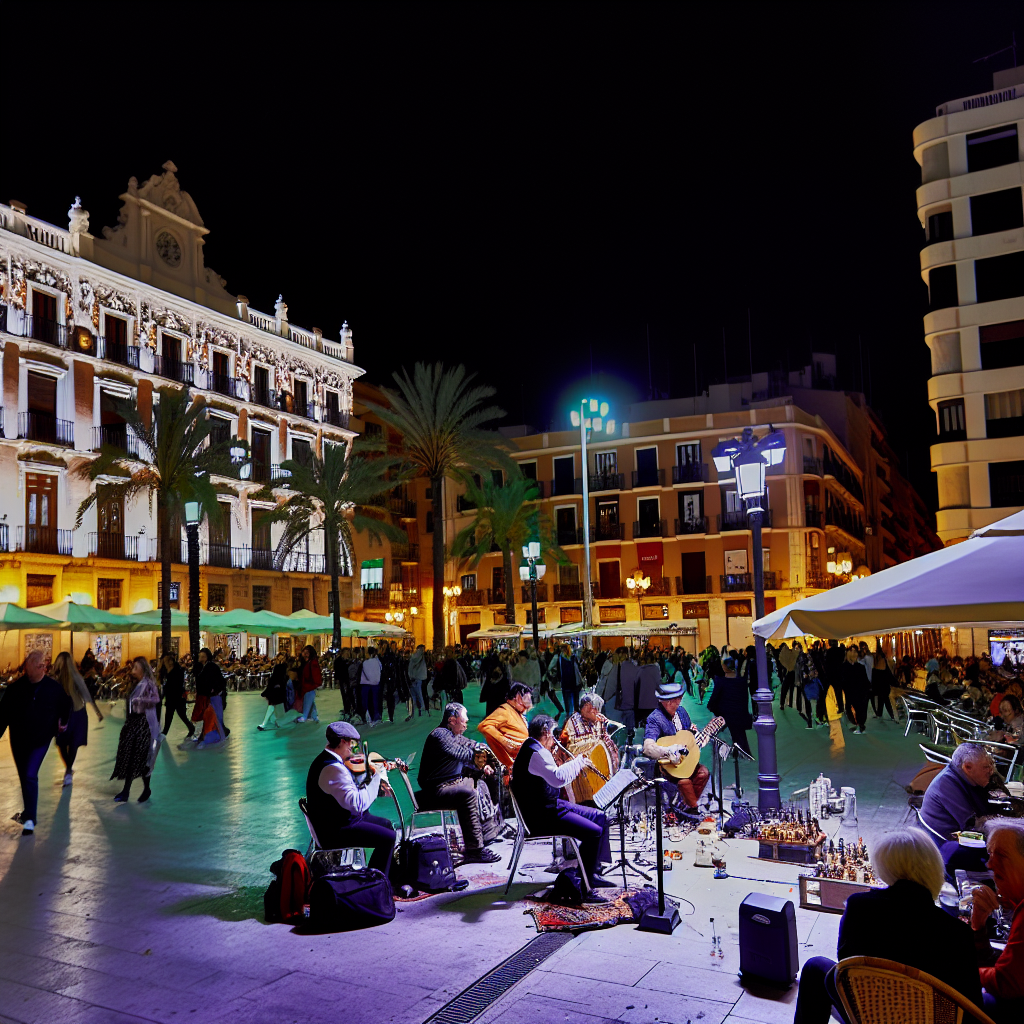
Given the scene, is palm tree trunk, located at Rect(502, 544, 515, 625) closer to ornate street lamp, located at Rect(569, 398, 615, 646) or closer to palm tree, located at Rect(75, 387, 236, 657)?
ornate street lamp, located at Rect(569, 398, 615, 646)

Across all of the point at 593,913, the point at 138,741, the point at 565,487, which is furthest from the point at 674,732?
the point at 565,487

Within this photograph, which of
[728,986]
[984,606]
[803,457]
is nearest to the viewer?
[728,986]

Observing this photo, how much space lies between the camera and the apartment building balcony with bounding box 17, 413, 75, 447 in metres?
35.5

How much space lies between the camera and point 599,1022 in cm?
453

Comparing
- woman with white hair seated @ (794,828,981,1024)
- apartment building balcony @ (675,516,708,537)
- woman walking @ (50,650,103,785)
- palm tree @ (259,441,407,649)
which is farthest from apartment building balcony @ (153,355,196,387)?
woman with white hair seated @ (794,828,981,1024)

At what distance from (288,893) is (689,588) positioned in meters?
46.1

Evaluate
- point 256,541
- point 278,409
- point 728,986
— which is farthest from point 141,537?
point 728,986

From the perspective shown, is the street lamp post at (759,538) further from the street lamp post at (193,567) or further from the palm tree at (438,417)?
the palm tree at (438,417)

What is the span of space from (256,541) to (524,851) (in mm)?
39133

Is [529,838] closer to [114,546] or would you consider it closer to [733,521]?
[114,546]

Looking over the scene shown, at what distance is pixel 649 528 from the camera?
52.3 m

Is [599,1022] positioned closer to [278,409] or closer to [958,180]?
[958,180]

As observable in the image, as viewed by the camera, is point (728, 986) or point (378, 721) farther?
point (378, 721)

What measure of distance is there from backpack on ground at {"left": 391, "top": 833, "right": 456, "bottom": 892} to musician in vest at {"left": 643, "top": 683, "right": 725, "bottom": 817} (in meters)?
1.98
